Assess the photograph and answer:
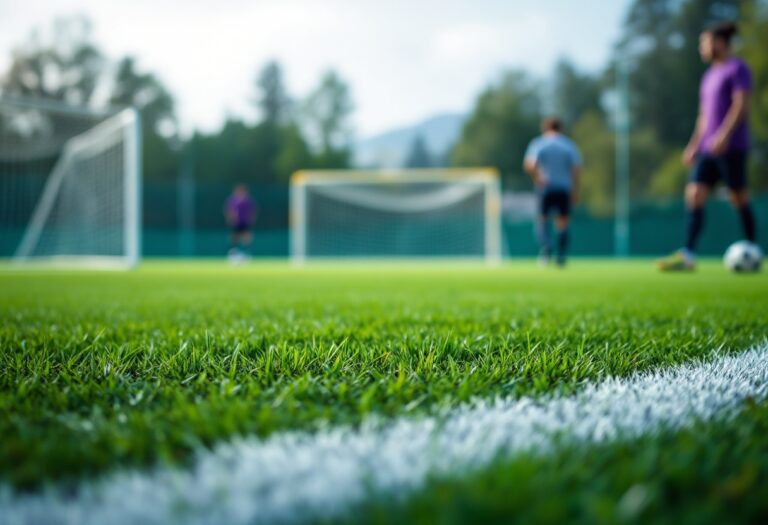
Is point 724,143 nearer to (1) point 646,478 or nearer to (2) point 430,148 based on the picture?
(1) point 646,478

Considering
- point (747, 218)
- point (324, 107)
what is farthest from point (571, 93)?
point (747, 218)

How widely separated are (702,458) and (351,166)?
42.8m

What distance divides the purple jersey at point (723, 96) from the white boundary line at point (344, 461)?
5.15 meters

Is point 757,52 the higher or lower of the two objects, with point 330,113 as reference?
lower

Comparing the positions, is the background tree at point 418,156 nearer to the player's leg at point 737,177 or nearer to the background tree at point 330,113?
the background tree at point 330,113

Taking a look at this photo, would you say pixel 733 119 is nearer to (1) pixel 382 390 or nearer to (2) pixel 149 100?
(1) pixel 382 390

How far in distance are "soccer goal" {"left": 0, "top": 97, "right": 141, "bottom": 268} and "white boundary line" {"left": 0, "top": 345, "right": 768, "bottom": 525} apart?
34.0ft

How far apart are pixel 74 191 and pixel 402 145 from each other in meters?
80.5

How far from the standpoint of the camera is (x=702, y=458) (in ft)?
2.50

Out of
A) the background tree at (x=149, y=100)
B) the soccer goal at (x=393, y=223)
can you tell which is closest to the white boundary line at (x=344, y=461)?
the soccer goal at (x=393, y=223)

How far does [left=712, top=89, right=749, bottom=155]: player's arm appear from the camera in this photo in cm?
525

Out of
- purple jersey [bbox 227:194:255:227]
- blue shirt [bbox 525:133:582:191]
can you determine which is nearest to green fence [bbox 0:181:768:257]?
purple jersey [bbox 227:194:255:227]

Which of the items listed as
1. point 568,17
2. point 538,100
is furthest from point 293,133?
point 568,17

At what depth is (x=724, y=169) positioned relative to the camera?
18.2 feet
